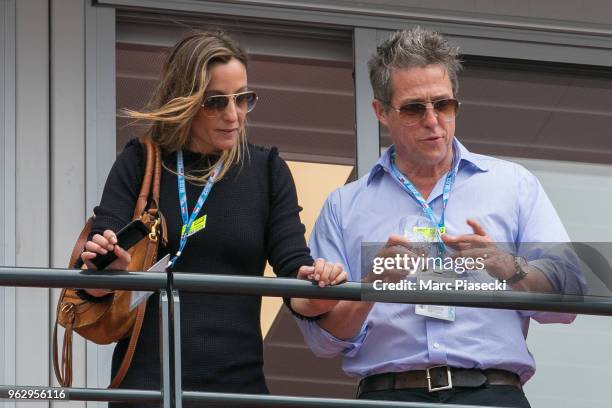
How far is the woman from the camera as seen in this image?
5.32 m

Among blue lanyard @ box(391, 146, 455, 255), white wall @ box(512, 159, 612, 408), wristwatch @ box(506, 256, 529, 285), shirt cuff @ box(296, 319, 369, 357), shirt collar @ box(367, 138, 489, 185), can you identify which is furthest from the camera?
white wall @ box(512, 159, 612, 408)

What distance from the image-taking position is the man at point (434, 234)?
5371 mm

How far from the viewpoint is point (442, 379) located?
→ 538 cm

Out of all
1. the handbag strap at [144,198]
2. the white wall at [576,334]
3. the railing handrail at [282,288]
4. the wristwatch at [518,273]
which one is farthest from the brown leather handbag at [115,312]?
the white wall at [576,334]

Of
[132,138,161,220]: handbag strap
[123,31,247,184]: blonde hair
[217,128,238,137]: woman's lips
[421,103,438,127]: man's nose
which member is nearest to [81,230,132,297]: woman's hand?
[132,138,161,220]: handbag strap

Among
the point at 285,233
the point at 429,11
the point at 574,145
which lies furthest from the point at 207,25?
the point at 285,233

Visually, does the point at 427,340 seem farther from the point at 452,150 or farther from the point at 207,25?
the point at 207,25

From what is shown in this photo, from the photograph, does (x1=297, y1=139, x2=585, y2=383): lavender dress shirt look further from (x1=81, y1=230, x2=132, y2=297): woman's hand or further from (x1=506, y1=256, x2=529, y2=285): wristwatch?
(x1=81, y1=230, x2=132, y2=297): woman's hand

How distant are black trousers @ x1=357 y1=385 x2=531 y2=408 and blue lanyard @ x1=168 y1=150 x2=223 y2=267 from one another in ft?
2.59

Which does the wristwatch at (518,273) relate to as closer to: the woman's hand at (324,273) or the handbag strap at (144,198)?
the woman's hand at (324,273)

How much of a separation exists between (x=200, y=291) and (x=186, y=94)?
81 cm

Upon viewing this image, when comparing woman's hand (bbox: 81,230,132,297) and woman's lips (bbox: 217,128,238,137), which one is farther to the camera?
woman's lips (bbox: 217,128,238,137)

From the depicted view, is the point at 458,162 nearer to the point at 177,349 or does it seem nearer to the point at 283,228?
the point at 283,228

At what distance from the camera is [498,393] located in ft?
17.7
